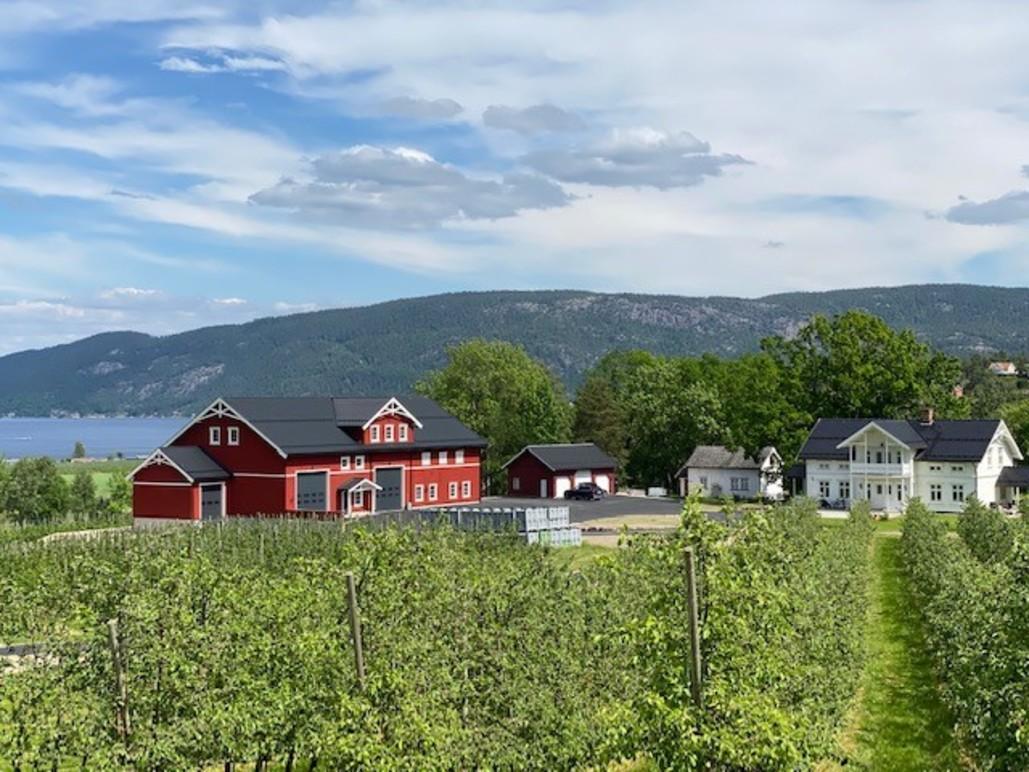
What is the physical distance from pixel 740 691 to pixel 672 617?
3.11 ft

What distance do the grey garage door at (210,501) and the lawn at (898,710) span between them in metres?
34.7

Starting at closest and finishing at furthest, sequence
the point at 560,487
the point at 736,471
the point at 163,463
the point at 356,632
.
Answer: the point at 356,632
the point at 163,463
the point at 560,487
the point at 736,471

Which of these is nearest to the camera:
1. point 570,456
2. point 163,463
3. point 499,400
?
point 163,463

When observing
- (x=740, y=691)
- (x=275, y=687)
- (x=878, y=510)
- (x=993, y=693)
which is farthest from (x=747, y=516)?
(x=878, y=510)

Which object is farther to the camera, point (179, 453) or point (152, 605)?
point (179, 453)

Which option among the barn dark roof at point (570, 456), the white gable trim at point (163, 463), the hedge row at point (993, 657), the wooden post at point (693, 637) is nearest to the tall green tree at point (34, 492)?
the white gable trim at point (163, 463)

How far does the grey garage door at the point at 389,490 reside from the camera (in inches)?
2378

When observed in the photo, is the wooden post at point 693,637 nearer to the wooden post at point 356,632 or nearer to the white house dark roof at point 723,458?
the wooden post at point 356,632

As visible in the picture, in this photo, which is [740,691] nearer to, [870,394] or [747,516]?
[747,516]

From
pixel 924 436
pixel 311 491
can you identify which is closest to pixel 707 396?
pixel 924 436

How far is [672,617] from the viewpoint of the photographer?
36.2ft

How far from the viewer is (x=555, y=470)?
72.2 m

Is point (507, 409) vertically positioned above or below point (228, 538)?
above

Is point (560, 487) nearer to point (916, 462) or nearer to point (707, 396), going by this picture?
point (707, 396)
